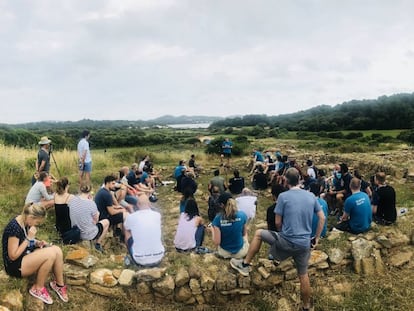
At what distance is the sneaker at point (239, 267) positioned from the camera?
4742mm

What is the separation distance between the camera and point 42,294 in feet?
13.8

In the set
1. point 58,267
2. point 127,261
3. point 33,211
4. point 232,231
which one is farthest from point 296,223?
point 33,211

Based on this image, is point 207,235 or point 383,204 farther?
point 207,235

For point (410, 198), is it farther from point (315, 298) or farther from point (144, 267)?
point (144, 267)

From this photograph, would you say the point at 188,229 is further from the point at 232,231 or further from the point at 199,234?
the point at 232,231

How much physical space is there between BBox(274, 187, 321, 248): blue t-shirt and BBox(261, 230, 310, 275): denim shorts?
2.8 inches

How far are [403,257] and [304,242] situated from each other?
2534mm

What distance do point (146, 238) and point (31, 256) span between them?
157cm

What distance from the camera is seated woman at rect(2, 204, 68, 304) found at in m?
4.12

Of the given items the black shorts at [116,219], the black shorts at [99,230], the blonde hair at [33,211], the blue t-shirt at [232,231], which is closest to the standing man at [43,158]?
the black shorts at [116,219]

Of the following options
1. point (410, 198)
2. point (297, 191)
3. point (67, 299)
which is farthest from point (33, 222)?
point (410, 198)

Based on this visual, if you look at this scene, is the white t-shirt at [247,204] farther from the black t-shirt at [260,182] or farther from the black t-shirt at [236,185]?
the black t-shirt at [260,182]

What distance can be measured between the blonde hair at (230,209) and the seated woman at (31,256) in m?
2.44

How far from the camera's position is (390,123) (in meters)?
41.8
